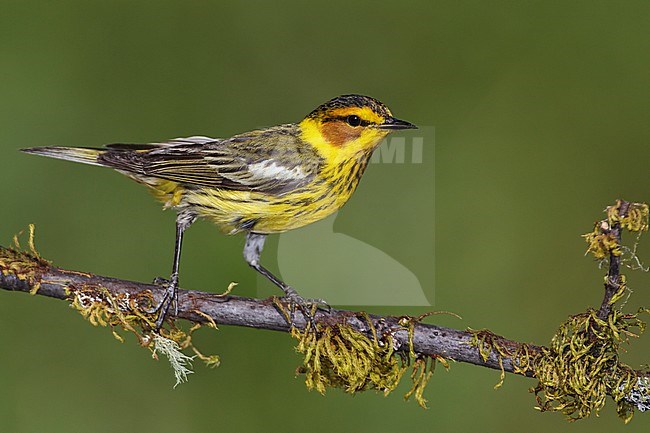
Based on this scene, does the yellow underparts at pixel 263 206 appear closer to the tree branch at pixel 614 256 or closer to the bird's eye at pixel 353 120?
the bird's eye at pixel 353 120

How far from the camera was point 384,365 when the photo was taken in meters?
4.12

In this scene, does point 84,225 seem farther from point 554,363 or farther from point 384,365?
point 554,363

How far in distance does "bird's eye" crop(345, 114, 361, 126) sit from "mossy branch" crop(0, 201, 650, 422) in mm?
1060

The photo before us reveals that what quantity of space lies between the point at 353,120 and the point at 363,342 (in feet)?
4.01

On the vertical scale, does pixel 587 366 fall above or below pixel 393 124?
below

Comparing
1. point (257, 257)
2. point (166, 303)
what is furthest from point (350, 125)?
point (166, 303)

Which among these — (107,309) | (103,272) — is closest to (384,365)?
(107,309)

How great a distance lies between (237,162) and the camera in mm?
4941

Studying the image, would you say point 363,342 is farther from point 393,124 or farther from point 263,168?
point 263,168

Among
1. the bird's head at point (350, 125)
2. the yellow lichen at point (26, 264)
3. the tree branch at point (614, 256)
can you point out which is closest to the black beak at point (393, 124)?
the bird's head at point (350, 125)

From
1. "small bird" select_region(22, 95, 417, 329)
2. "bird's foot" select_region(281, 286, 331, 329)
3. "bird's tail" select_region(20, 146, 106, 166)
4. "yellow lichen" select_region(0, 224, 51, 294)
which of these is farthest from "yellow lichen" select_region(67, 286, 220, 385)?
"bird's tail" select_region(20, 146, 106, 166)

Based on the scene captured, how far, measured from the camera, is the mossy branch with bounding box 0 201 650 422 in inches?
147

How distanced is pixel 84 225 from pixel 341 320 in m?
3.20

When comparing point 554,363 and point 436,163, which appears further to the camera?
point 436,163
